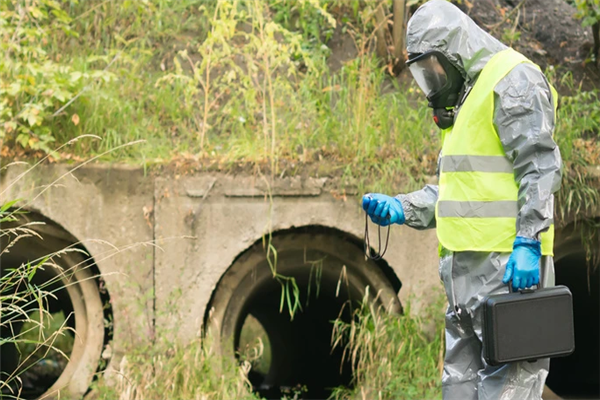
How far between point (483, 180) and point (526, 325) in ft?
1.83

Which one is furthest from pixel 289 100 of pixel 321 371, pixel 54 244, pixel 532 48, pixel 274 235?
pixel 321 371

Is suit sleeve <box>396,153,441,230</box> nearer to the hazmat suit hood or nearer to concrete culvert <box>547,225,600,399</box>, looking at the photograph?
the hazmat suit hood

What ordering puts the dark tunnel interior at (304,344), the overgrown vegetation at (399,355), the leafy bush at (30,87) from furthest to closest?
the dark tunnel interior at (304,344)
the leafy bush at (30,87)
the overgrown vegetation at (399,355)

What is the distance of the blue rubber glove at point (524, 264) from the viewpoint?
2686 millimetres

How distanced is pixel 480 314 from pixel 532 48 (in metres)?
4.48

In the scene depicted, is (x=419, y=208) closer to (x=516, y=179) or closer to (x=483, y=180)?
(x=483, y=180)

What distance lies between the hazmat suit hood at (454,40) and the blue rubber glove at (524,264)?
2.34 feet

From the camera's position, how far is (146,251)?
194 inches

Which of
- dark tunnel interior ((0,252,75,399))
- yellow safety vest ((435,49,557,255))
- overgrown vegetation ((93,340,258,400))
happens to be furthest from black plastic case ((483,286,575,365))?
overgrown vegetation ((93,340,258,400))

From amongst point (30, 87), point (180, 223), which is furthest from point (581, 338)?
point (30, 87)

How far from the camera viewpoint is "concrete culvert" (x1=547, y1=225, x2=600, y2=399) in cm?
621

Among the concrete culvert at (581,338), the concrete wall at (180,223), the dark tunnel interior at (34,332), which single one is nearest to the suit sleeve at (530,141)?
the dark tunnel interior at (34,332)

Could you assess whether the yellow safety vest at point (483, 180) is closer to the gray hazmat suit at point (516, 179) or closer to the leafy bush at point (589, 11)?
the gray hazmat suit at point (516, 179)

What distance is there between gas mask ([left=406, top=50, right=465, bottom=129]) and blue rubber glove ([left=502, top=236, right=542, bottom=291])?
650 millimetres
